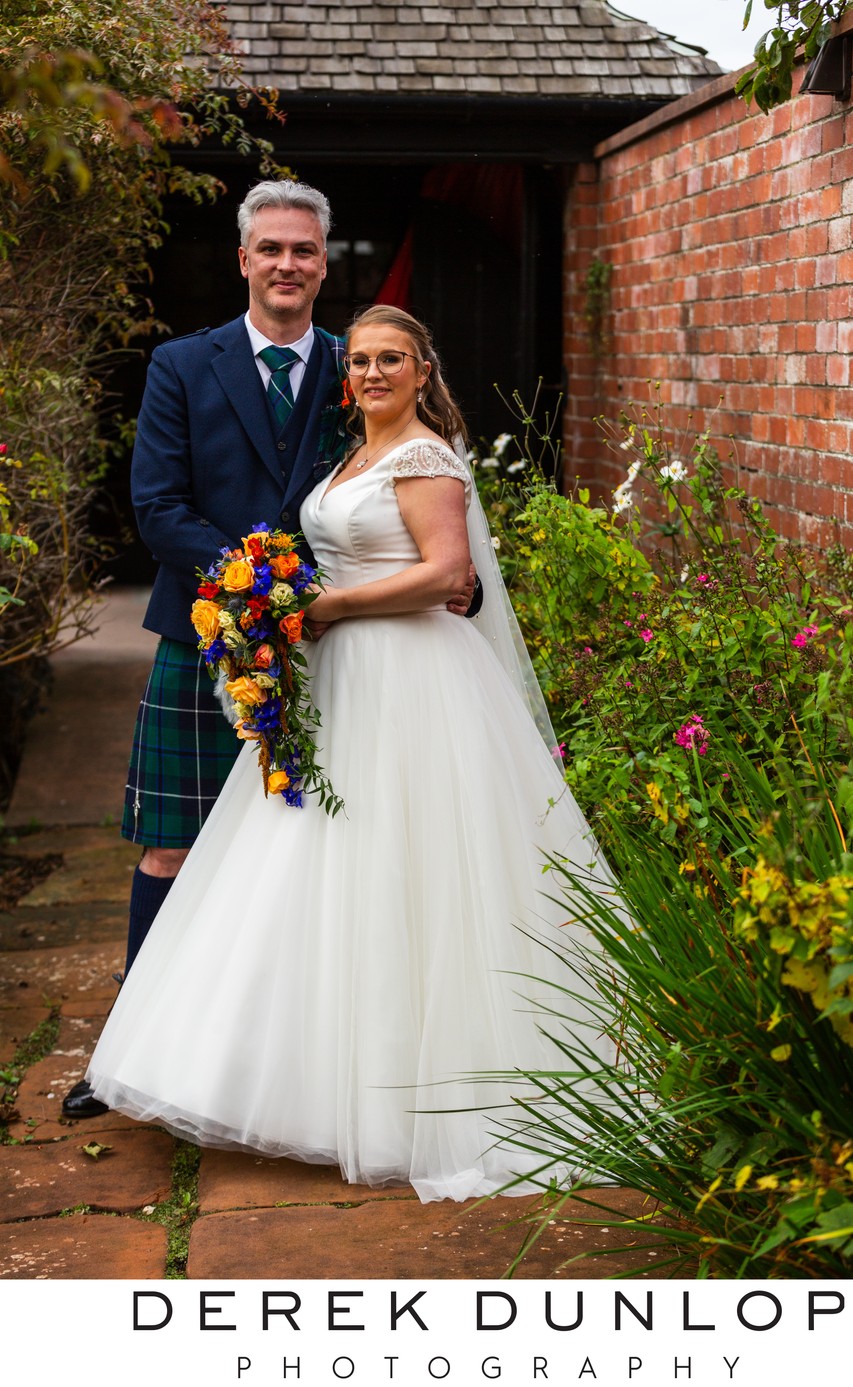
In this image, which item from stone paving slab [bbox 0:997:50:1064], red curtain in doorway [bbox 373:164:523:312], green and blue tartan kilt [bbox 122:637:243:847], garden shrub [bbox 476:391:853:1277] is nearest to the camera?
garden shrub [bbox 476:391:853:1277]

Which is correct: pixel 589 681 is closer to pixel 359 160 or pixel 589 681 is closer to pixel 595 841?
pixel 595 841

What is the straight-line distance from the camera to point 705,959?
7.28ft

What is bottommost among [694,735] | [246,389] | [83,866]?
[83,866]

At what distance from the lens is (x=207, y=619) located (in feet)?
9.73

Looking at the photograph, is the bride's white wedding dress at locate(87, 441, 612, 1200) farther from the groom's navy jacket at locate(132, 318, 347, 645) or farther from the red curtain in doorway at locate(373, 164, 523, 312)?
the red curtain in doorway at locate(373, 164, 523, 312)

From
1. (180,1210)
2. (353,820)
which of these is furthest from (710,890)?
(180,1210)

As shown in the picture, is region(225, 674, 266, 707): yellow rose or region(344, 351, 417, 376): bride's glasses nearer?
region(225, 674, 266, 707): yellow rose

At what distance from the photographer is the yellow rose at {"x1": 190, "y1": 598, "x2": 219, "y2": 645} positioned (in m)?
2.96

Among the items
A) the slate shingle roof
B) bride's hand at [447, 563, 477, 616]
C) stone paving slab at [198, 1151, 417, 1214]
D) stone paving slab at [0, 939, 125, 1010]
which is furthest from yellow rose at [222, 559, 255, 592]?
the slate shingle roof

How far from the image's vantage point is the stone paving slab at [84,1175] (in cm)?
291

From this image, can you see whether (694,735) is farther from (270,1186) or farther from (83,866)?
(83,866)

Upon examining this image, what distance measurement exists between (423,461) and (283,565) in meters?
0.42

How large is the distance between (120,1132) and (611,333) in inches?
174

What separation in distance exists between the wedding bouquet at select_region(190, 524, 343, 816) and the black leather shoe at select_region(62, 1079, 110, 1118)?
0.91 metres
